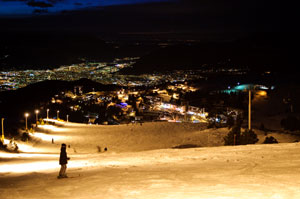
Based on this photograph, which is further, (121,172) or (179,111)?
(179,111)

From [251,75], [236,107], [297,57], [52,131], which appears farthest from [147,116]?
[297,57]

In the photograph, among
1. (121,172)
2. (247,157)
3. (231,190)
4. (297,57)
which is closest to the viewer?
(231,190)

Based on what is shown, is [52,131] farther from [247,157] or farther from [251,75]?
[251,75]

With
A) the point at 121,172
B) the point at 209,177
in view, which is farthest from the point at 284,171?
the point at 121,172

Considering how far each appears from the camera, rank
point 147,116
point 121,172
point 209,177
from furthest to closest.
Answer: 1. point 147,116
2. point 121,172
3. point 209,177

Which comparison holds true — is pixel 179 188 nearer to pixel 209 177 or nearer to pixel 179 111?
pixel 209 177

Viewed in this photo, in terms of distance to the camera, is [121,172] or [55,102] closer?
[121,172]

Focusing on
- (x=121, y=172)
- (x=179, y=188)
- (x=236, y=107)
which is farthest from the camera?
(x=236, y=107)

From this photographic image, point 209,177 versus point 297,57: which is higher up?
point 297,57

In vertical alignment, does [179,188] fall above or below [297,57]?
below
